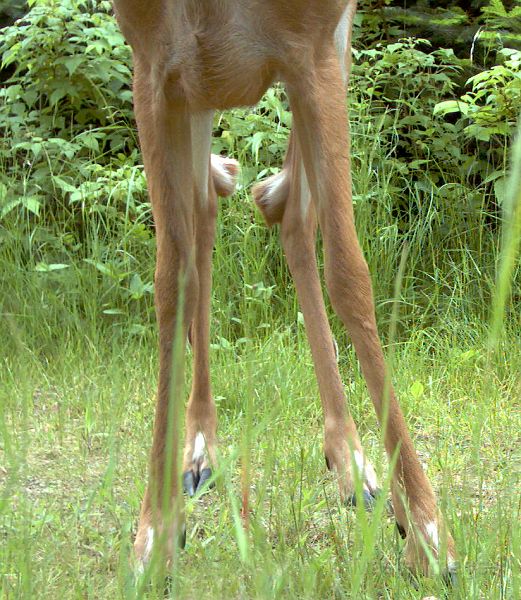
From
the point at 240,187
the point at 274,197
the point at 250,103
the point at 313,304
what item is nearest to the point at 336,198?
the point at 250,103

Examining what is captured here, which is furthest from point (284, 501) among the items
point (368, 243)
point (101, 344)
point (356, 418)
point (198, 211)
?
point (368, 243)

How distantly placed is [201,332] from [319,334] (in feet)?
1.45

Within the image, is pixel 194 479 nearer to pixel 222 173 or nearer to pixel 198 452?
pixel 198 452

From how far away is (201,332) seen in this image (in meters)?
3.51

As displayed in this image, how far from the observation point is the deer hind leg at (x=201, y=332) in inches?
130

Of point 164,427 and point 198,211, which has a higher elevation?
point 198,211

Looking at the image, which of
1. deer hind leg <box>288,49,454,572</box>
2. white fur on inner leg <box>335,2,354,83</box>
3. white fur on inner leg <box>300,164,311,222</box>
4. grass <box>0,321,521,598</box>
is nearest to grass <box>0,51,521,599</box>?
grass <box>0,321,521,598</box>

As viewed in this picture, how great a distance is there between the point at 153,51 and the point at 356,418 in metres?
1.61

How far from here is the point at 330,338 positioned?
10.8ft

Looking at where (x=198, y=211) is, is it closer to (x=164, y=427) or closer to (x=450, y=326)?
(x=164, y=427)

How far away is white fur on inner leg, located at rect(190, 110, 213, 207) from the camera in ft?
10.7

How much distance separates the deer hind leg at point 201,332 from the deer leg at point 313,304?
220 mm

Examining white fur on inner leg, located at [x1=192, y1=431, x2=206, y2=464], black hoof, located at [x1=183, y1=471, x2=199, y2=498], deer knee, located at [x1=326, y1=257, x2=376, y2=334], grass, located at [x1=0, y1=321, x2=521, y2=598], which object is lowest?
black hoof, located at [x1=183, y1=471, x2=199, y2=498]

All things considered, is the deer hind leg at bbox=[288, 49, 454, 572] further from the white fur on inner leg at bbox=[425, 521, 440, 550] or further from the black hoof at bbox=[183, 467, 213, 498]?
the black hoof at bbox=[183, 467, 213, 498]
